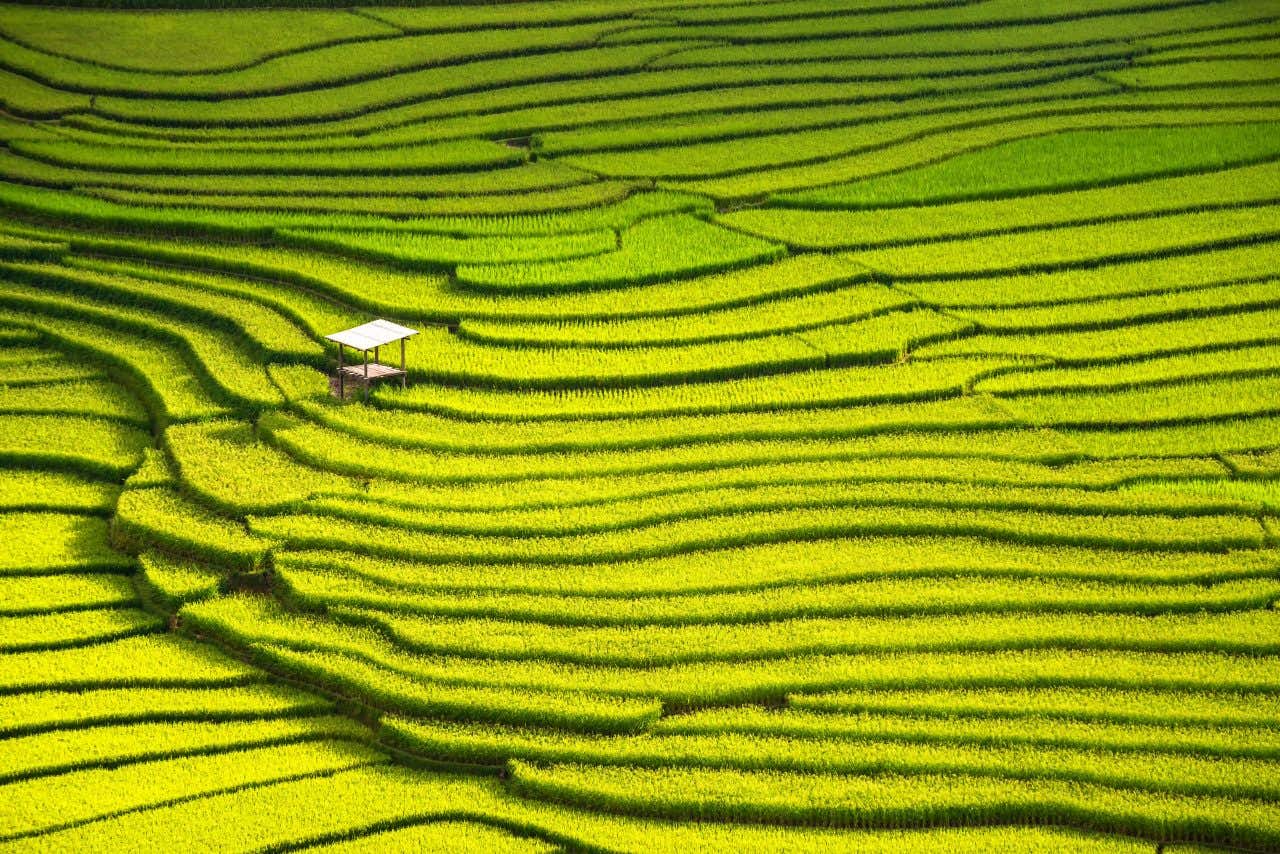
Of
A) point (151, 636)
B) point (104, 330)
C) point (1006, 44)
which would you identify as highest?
point (1006, 44)

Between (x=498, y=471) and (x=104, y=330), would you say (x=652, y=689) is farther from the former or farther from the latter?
(x=104, y=330)

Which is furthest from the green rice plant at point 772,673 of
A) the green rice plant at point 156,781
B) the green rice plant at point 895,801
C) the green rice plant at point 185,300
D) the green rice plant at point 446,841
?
the green rice plant at point 185,300

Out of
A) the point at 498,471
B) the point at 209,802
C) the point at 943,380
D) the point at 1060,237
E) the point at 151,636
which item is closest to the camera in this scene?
the point at 209,802

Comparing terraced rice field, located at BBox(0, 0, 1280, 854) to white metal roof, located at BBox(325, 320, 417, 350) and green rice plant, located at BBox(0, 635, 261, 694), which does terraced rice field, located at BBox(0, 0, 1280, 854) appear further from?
white metal roof, located at BBox(325, 320, 417, 350)

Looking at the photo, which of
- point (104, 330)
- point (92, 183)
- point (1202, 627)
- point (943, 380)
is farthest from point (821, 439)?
point (92, 183)

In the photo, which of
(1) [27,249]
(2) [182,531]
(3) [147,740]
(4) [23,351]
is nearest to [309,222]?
(1) [27,249]

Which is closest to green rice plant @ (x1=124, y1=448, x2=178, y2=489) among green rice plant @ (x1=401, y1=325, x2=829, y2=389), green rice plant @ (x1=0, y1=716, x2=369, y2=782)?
green rice plant @ (x1=401, y1=325, x2=829, y2=389)
